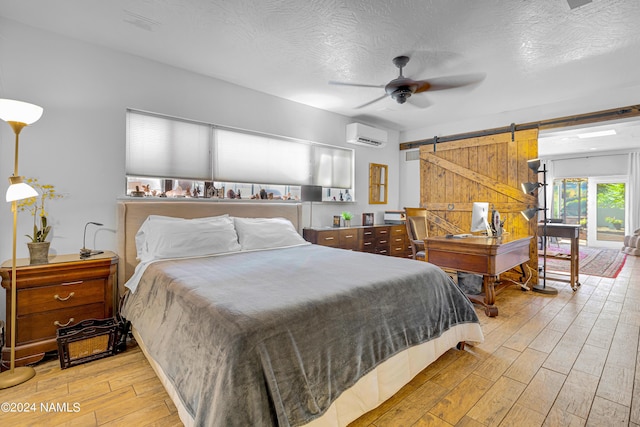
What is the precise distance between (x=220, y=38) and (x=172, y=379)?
274 centimetres

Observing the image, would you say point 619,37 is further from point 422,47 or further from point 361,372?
point 361,372

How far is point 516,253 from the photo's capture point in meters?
A: 3.60

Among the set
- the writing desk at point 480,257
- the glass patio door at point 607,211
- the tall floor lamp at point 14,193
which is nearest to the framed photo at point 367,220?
the writing desk at point 480,257

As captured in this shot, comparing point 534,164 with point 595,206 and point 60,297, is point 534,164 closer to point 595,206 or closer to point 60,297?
point 60,297

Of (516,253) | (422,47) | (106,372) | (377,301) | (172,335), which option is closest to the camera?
(172,335)

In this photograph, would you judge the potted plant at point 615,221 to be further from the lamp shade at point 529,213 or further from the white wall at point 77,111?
the white wall at point 77,111

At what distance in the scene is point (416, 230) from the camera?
432cm

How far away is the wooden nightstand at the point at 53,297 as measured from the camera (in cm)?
215

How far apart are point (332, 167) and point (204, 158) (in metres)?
2.15

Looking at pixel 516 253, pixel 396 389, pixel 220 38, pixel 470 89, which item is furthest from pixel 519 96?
pixel 396 389

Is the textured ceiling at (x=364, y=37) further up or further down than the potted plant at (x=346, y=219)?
further up

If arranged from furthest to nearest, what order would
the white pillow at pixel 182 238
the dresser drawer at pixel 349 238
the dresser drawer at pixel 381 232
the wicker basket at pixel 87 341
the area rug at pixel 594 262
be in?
1. the area rug at pixel 594 262
2. the dresser drawer at pixel 381 232
3. the dresser drawer at pixel 349 238
4. the white pillow at pixel 182 238
5. the wicker basket at pixel 87 341

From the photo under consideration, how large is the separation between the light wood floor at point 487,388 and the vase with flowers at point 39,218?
82cm

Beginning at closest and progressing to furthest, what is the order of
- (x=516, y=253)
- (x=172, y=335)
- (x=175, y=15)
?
(x=172, y=335) < (x=175, y=15) < (x=516, y=253)
